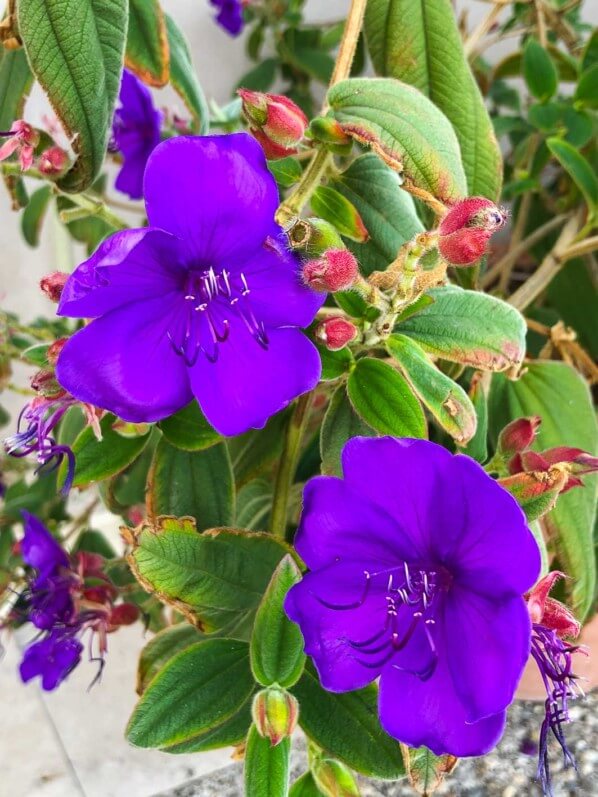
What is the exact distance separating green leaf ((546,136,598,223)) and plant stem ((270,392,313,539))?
34cm

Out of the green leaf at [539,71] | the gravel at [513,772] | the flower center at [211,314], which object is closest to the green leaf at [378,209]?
the flower center at [211,314]

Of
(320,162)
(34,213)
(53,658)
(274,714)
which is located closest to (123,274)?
(320,162)

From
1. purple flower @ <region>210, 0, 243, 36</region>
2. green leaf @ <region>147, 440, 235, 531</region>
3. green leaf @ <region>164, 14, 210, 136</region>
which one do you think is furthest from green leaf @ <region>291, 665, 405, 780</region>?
purple flower @ <region>210, 0, 243, 36</region>

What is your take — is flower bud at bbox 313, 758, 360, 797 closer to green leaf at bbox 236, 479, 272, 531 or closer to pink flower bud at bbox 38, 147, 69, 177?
green leaf at bbox 236, 479, 272, 531

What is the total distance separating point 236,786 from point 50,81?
611mm

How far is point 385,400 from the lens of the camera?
1.54 ft

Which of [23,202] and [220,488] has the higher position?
[23,202]

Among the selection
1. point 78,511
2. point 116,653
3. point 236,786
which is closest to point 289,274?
point 236,786

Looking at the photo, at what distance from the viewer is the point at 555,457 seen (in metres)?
0.49

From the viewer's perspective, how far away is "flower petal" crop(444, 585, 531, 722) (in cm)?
37

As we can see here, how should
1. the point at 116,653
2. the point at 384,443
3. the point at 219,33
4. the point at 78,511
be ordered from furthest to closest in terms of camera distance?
the point at 78,511
the point at 219,33
the point at 116,653
the point at 384,443

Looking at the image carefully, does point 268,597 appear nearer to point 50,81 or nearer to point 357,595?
point 357,595

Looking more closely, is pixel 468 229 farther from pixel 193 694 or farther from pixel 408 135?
pixel 193 694

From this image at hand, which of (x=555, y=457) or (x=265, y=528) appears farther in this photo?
(x=265, y=528)
